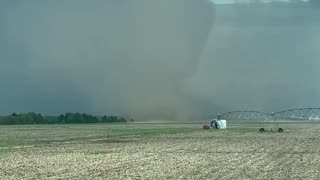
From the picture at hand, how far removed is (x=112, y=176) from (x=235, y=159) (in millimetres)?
14293

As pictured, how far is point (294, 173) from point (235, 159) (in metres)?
10.6

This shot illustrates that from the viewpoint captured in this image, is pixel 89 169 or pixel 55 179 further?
pixel 89 169

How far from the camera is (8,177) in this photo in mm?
31656

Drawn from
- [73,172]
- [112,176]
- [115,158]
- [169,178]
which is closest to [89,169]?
[73,172]

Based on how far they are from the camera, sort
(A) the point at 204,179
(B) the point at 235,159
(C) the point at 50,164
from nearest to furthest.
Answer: (A) the point at 204,179, (C) the point at 50,164, (B) the point at 235,159

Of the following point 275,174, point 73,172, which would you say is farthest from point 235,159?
point 73,172

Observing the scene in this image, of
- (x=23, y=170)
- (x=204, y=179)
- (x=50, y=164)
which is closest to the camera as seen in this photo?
(x=204, y=179)

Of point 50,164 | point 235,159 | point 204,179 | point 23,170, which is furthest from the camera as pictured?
point 235,159

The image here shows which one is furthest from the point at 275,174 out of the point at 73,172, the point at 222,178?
the point at 73,172

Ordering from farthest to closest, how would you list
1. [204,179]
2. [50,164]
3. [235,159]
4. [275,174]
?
[235,159] < [50,164] < [275,174] < [204,179]

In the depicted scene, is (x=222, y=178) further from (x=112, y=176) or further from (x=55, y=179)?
(x=55, y=179)

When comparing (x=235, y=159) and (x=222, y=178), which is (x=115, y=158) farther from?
(x=222, y=178)

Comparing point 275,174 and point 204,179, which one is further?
point 275,174

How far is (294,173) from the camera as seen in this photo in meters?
33.5
